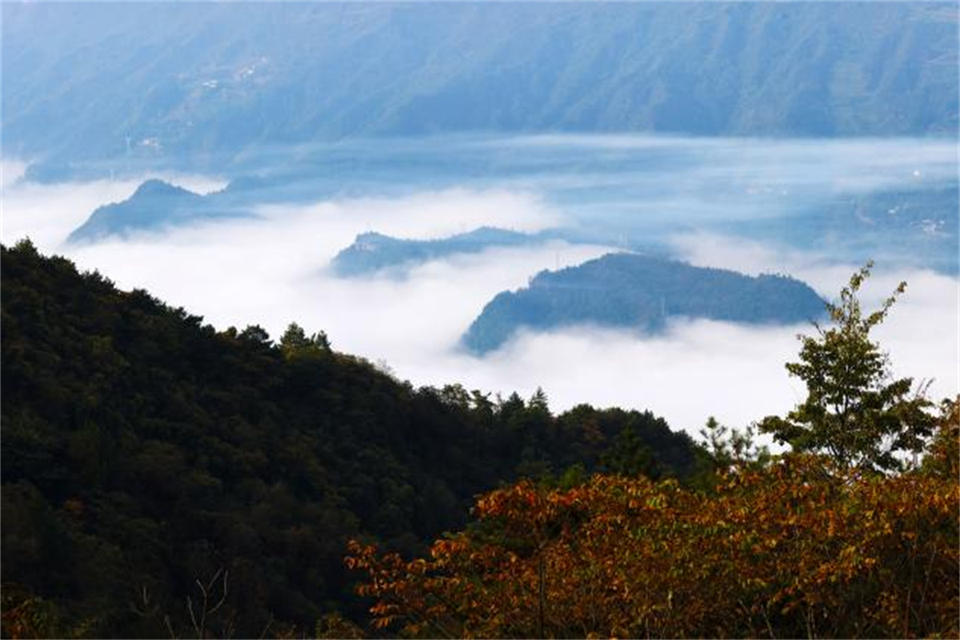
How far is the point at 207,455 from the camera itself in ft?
150

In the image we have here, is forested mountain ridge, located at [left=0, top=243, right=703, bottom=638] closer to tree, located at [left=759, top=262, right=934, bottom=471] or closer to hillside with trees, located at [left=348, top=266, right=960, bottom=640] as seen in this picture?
hillside with trees, located at [left=348, top=266, right=960, bottom=640]

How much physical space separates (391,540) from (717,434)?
10837mm

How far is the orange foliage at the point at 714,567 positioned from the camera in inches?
661

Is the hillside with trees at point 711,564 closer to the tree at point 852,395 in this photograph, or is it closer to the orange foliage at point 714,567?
the orange foliage at point 714,567

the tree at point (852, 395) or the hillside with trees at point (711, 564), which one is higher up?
the tree at point (852, 395)

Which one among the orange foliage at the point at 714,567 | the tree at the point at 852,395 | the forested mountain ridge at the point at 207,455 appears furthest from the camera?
the forested mountain ridge at the point at 207,455

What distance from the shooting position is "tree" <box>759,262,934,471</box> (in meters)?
30.8

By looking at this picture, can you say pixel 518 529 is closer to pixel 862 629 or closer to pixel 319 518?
pixel 862 629

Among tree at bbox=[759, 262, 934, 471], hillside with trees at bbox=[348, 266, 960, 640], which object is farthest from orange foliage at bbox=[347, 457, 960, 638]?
tree at bbox=[759, 262, 934, 471]

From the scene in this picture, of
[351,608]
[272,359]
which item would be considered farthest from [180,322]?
[351,608]

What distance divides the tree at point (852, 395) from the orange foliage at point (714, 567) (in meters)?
11.9

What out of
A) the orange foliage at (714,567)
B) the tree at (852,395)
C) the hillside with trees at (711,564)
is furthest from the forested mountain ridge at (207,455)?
the tree at (852,395)

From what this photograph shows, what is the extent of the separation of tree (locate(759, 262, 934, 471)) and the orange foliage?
11932 mm

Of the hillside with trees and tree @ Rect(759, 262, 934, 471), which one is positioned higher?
tree @ Rect(759, 262, 934, 471)
